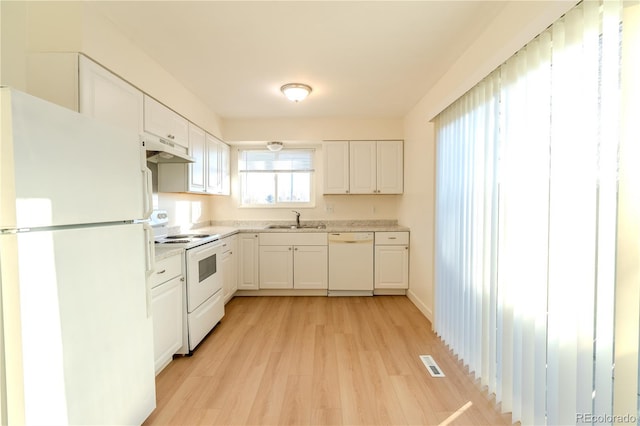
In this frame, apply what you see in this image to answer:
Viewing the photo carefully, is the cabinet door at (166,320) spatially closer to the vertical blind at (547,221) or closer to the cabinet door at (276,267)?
the cabinet door at (276,267)

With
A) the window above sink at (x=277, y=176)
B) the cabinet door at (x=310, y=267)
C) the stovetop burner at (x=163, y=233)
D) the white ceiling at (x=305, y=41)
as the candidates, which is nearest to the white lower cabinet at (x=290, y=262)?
the cabinet door at (x=310, y=267)

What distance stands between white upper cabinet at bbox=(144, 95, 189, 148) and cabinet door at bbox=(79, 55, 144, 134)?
0.28ft

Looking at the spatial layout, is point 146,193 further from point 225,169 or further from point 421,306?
point 421,306

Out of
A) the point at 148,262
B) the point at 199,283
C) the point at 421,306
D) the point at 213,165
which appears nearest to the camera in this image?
the point at 148,262

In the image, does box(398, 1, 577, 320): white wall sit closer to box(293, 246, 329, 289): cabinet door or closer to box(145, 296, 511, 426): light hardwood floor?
box(145, 296, 511, 426): light hardwood floor

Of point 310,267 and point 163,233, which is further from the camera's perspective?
point 310,267

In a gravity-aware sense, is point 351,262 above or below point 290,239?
below

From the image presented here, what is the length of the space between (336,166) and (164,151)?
240 cm

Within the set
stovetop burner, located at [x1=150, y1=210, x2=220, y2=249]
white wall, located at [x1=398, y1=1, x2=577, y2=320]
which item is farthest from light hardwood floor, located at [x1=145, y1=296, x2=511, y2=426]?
stovetop burner, located at [x1=150, y1=210, x2=220, y2=249]

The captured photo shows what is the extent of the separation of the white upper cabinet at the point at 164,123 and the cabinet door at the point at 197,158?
13 centimetres

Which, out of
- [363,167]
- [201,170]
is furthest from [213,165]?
[363,167]

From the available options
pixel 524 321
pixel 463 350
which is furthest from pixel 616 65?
pixel 463 350

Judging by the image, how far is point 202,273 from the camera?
2461 millimetres

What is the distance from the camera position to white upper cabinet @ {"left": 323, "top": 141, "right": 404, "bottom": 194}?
12.9 ft
